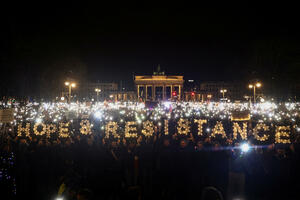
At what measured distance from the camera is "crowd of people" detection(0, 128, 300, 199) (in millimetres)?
7625

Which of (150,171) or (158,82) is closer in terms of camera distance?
(150,171)

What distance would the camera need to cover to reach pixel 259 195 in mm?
8039

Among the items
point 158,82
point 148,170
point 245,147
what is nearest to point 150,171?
point 148,170

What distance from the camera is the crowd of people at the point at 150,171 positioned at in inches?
300

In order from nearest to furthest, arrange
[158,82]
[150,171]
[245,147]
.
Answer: [150,171], [245,147], [158,82]

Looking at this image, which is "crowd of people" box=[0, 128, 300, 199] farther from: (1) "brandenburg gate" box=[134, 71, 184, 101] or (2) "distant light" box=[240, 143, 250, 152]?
(1) "brandenburg gate" box=[134, 71, 184, 101]

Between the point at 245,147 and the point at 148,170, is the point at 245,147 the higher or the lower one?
the higher one

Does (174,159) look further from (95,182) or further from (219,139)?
(219,139)

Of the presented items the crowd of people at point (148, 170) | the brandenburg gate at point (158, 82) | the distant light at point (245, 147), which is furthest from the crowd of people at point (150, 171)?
the brandenburg gate at point (158, 82)

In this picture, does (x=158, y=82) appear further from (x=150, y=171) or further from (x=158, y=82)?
(x=150, y=171)

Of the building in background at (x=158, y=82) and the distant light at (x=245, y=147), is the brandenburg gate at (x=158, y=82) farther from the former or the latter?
the distant light at (x=245, y=147)

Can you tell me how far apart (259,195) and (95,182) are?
4596 mm

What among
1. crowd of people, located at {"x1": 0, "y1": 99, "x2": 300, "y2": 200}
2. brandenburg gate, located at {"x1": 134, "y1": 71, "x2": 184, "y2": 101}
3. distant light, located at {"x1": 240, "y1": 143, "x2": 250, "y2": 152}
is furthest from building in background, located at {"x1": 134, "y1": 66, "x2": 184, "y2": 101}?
crowd of people, located at {"x1": 0, "y1": 99, "x2": 300, "y2": 200}

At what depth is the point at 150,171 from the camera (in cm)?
823
